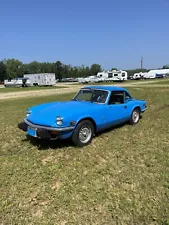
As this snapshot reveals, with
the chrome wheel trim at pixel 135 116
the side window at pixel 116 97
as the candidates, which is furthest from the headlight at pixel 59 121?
the chrome wheel trim at pixel 135 116

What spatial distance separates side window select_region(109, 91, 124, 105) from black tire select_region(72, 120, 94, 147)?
105cm

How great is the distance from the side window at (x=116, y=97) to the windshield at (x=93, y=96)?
0.64ft

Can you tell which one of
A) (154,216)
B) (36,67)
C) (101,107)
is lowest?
(154,216)

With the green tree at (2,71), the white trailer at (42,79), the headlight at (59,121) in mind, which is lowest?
the headlight at (59,121)

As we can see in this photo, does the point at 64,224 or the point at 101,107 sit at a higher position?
the point at 101,107

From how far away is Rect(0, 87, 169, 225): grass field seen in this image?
8.35 ft

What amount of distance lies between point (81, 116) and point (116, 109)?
4.60 feet

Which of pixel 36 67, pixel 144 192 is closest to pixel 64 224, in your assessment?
pixel 144 192

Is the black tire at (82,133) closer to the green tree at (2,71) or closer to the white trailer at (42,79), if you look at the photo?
the white trailer at (42,79)

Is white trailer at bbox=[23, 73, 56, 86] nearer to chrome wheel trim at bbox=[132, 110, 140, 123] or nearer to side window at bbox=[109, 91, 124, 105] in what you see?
chrome wheel trim at bbox=[132, 110, 140, 123]

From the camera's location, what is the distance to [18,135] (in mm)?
5582

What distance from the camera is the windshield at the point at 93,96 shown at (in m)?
5.27

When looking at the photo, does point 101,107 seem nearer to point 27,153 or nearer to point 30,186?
point 27,153

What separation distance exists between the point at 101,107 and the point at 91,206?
2.64 metres
